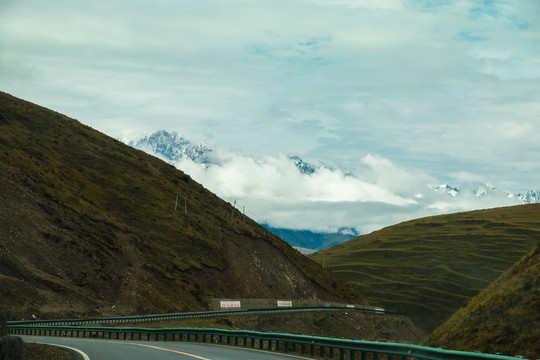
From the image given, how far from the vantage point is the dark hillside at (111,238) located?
7150 cm

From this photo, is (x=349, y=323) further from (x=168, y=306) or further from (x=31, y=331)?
(x=31, y=331)

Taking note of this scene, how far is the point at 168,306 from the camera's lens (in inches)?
3150

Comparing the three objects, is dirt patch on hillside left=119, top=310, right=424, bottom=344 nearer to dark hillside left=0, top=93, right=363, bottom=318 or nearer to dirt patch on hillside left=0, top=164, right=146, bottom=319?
dark hillside left=0, top=93, right=363, bottom=318

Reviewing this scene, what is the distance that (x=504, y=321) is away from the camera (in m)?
44.6

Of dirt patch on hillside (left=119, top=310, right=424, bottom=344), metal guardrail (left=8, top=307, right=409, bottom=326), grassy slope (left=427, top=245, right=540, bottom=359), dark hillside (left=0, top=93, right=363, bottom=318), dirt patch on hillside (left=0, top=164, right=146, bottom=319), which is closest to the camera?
grassy slope (left=427, top=245, right=540, bottom=359)

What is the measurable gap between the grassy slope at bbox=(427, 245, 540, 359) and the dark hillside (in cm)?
3843

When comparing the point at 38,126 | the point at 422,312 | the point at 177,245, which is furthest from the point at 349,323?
the point at 422,312

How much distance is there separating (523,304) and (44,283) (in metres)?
48.4

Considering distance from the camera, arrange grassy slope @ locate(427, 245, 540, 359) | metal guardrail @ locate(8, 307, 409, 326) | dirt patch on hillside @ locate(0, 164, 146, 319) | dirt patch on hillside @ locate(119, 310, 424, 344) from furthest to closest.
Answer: dirt patch on hillside @ locate(119, 310, 424, 344) < dirt patch on hillside @ locate(0, 164, 146, 319) < metal guardrail @ locate(8, 307, 409, 326) < grassy slope @ locate(427, 245, 540, 359)

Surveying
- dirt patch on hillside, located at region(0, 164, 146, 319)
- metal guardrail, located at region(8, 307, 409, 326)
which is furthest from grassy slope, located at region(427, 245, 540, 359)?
dirt patch on hillside, located at region(0, 164, 146, 319)

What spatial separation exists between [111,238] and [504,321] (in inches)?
2322

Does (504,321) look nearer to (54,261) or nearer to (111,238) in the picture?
(54,261)

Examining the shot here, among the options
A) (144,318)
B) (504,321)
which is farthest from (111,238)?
(504,321)

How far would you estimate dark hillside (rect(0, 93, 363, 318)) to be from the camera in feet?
235
